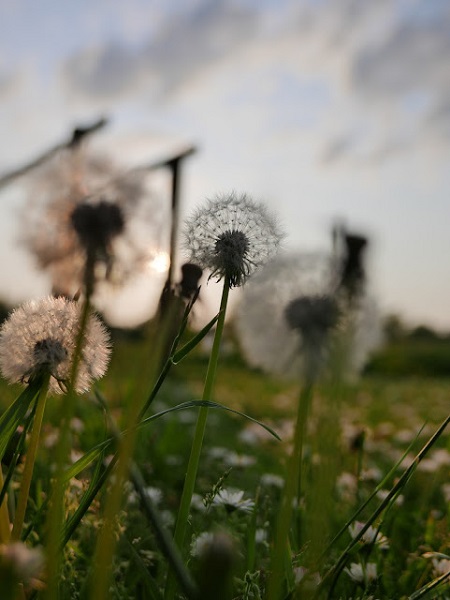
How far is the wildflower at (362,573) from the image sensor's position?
6.03ft

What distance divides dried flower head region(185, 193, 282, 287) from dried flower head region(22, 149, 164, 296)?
0.78ft

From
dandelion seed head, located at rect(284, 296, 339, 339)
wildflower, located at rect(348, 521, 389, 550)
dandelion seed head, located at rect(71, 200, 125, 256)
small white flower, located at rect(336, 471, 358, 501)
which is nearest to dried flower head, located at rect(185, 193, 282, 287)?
dandelion seed head, located at rect(284, 296, 339, 339)

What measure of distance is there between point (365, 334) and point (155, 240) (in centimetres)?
45

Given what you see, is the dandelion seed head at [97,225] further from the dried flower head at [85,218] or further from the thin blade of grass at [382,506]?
the thin blade of grass at [382,506]

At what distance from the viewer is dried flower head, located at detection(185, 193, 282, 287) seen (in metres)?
1.37

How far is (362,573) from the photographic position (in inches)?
73.0

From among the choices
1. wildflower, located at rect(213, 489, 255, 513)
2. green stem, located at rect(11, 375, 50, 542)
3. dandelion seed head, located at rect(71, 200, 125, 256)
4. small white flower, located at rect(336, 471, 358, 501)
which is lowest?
green stem, located at rect(11, 375, 50, 542)

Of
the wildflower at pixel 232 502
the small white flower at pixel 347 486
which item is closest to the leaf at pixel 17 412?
the wildflower at pixel 232 502

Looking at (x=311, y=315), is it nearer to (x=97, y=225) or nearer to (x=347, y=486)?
(x=97, y=225)

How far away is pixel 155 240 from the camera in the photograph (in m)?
1.14

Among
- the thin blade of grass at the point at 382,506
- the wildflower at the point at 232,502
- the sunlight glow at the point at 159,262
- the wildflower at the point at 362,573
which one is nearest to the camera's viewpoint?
the sunlight glow at the point at 159,262

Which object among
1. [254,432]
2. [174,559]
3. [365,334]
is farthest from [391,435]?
[174,559]

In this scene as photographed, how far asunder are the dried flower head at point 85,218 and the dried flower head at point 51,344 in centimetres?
6

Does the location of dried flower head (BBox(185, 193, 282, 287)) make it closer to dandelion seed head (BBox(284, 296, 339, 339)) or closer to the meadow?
the meadow
